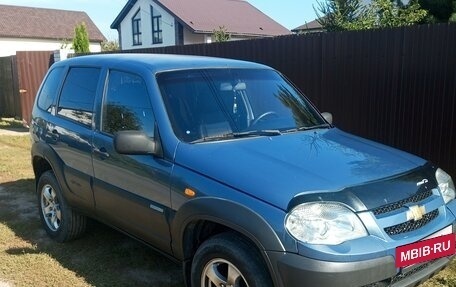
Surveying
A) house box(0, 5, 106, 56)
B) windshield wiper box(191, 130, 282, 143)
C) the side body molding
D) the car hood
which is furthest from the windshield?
house box(0, 5, 106, 56)

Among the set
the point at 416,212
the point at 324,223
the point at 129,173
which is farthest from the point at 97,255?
the point at 416,212

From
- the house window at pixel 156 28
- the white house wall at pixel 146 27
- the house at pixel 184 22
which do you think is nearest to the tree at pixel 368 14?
the house at pixel 184 22

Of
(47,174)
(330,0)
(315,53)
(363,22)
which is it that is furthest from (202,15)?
(47,174)

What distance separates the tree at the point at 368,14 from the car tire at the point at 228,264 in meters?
9.54

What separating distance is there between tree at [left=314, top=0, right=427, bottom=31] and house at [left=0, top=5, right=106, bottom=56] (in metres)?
29.5

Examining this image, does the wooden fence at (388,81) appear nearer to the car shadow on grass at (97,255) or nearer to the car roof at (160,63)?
the car roof at (160,63)

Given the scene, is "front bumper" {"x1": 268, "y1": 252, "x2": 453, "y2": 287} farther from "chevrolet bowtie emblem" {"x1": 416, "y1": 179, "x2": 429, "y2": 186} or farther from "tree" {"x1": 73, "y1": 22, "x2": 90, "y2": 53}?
"tree" {"x1": 73, "y1": 22, "x2": 90, "y2": 53}

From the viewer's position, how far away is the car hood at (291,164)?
2764 mm

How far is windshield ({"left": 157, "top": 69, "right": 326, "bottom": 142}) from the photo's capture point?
3.50 meters

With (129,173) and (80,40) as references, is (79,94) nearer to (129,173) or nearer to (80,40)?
(129,173)

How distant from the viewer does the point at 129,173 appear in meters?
3.67

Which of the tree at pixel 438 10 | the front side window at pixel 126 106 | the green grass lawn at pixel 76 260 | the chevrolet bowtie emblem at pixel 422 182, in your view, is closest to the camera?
the chevrolet bowtie emblem at pixel 422 182

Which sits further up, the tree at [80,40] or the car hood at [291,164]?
the tree at [80,40]

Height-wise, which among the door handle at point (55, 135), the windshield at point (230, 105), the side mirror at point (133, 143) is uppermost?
the windshield at point (230, 105)
